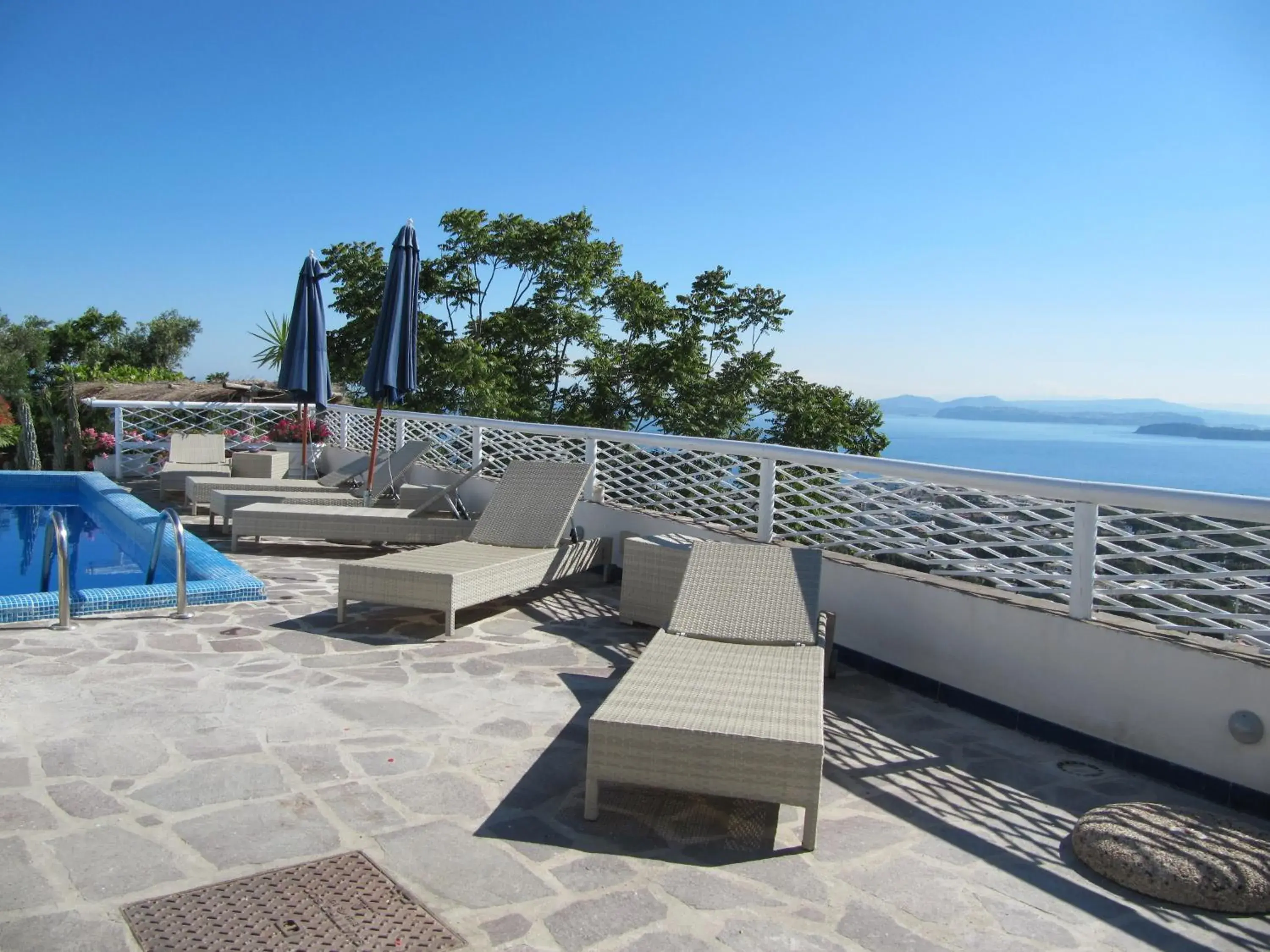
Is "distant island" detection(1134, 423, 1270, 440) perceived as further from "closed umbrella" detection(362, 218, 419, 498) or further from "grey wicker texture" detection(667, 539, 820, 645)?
"grey wicker texture" detection(667, 539, 820, 645)

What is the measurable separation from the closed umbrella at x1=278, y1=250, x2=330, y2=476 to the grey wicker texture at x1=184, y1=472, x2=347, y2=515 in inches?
38.0

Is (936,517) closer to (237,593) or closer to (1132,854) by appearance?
(1132,854)

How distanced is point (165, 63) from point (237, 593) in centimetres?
1404

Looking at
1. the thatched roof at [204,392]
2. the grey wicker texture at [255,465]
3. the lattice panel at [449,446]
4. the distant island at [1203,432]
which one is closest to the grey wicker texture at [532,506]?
the lattice panel at [449,446]

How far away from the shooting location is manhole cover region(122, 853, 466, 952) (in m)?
2.10

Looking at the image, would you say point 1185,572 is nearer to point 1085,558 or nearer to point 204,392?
point 1085,558

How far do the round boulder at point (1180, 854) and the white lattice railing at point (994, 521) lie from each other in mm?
857

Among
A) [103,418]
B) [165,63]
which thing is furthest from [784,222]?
[103,418]

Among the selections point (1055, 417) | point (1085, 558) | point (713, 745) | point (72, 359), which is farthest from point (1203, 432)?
point (713, 745)

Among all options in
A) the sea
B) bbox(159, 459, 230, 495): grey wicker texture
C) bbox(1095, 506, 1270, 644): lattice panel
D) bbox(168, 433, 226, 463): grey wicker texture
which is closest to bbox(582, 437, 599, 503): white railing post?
bbox(1095, 506, 1270, 644): lattice panel

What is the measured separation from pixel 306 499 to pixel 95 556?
175cm

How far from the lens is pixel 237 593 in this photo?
5.49 m

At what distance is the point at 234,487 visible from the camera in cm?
866

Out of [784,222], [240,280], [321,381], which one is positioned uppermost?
[784,222]
